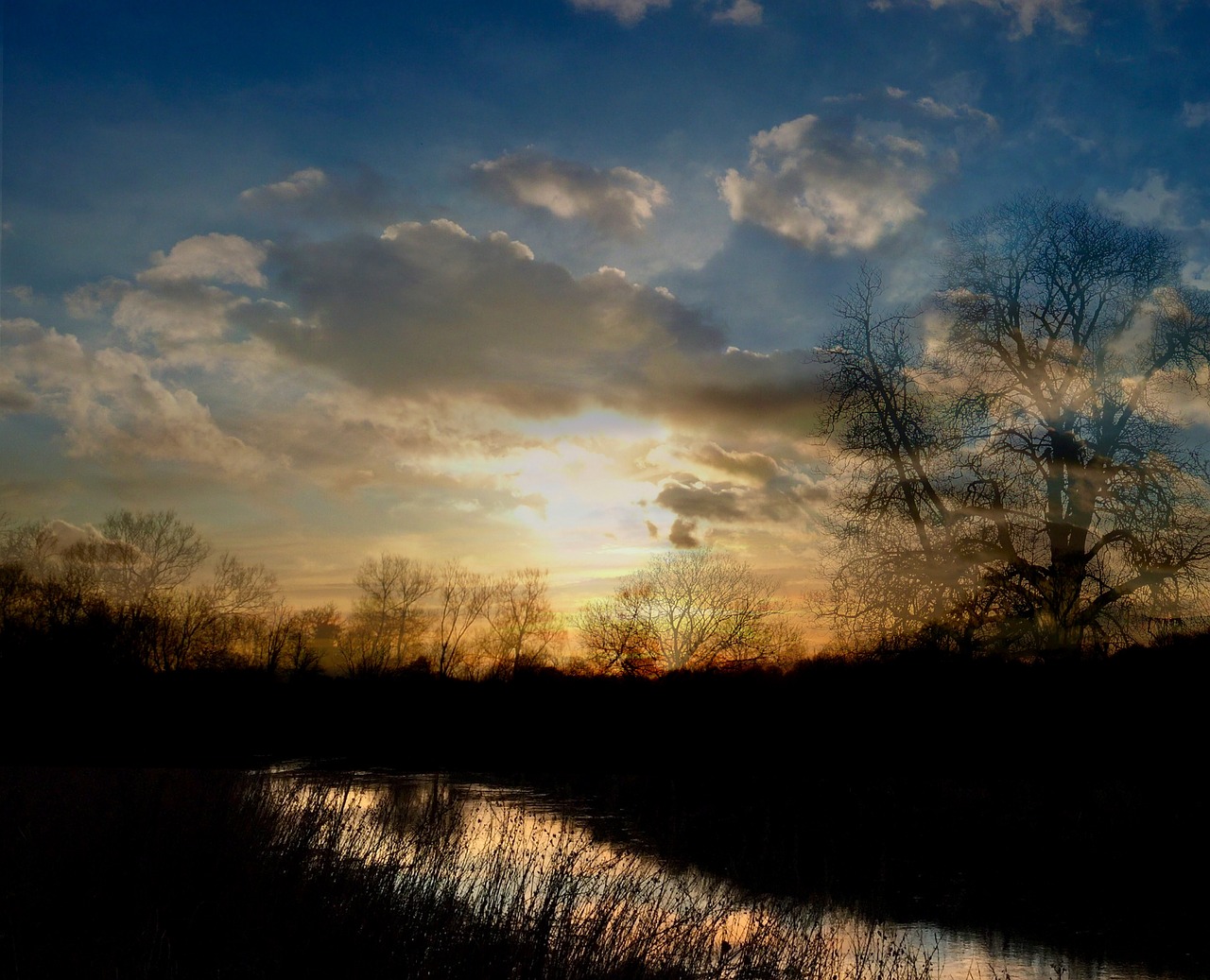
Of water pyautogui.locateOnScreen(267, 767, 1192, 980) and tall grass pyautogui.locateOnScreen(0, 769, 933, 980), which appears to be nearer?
tall grass pyautogui.locateOnScreen(0, 769, 933, 980)

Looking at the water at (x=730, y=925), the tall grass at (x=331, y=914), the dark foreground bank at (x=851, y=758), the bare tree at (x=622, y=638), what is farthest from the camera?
the bare tree at (x=622, y=638)

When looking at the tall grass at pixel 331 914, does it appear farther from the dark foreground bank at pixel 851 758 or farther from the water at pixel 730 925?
the dark foreground bank at pixel 851 758

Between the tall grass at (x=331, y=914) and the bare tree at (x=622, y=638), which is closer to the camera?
the tall grass at (x=331, y=914)

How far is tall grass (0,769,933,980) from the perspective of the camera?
338 inches

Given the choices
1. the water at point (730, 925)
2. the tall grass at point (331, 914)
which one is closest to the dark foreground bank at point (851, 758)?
the water at point (730, 925)

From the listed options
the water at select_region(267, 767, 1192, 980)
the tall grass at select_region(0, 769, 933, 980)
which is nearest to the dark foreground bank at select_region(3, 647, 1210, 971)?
the water at select_region(267, 767, 1192, 980)

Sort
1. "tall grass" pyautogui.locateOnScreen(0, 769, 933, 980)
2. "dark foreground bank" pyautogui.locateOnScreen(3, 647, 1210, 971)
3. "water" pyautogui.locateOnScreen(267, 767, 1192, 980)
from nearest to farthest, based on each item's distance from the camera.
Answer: "tall grass" pyautogui.locateOnScreen(0, 769, 933, 980) → "water" pyautogui.locateOnScreen(267, 767, 1192, 980) → "dark foreground bank" pyautogui.locateOnScreen(3, 647, 1210, 971)

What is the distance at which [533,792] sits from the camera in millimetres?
26953

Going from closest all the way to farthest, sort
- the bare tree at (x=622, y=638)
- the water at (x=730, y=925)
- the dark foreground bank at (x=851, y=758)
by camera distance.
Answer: the water at (x=730, y=925) → the dark foreground bank at (x=851, y=758) → the bare tree at (x=622, y=638)

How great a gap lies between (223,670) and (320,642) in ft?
32.6

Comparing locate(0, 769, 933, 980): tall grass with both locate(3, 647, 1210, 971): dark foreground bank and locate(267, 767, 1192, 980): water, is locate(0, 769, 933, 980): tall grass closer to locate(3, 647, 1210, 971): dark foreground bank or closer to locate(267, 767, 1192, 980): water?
locate(267, 767, 1192, 980): water

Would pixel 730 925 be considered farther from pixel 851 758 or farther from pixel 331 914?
pixel 851 758

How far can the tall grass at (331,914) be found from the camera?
28.2ft

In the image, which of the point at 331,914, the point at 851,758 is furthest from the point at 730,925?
the point at 851,758
